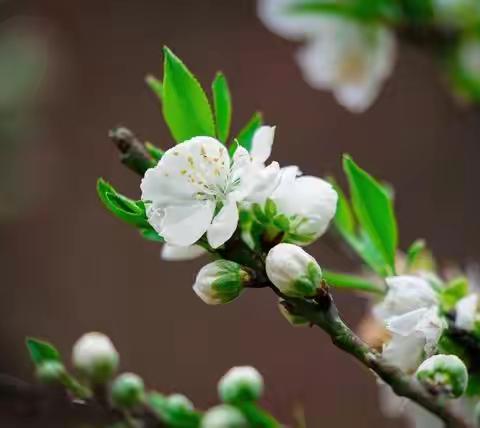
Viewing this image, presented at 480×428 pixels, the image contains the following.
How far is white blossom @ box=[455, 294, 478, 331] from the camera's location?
0.41 meters

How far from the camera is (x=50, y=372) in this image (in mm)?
370

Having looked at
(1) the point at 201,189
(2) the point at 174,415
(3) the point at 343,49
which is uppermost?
(3) the point at 343,49

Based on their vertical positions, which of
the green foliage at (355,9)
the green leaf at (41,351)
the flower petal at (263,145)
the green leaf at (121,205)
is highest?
the green foliage at (355,9)

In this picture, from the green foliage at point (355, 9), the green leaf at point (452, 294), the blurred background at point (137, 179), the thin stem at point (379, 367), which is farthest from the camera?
the blurred background at point (137, 179)

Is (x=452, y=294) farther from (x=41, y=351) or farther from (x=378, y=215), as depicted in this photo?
(x=41, y=351)

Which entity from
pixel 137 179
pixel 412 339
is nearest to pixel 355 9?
pixel 412 339

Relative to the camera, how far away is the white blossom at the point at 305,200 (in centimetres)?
37

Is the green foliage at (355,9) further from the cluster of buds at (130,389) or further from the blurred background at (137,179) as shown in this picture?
the blurred background at (137,179)

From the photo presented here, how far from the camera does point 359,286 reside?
461mm

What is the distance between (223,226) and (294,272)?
1.5 inches

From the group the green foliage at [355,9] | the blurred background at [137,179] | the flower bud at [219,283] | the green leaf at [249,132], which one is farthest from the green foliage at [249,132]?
the blurred background at [137,179]

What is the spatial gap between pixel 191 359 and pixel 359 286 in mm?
1853

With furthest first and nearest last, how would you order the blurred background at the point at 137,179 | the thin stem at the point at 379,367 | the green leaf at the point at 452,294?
the blurred background at the point at 137,179, the green leaf at the point at 452,294, the thin stem at the point at 379,367

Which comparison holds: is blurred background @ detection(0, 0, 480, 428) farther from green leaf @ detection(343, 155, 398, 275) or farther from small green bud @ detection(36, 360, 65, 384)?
small green bud @ detection(36, 360, 65, 384)
